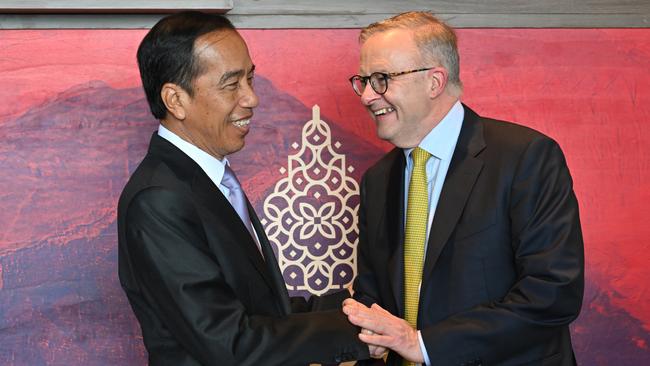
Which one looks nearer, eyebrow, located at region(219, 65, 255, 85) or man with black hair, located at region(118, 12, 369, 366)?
man with black hair, located at region(118, 12, 369, 366)

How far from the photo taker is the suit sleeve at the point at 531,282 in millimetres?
2318

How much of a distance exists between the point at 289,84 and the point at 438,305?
117cm

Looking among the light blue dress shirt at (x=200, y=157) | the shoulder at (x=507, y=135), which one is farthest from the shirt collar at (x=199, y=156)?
the shoulder at (x=507, y=135)

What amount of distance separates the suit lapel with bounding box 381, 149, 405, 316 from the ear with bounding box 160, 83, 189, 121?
643mm

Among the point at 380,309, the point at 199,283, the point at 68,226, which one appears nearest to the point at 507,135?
the point at 380,309

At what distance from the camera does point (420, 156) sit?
2592 mm

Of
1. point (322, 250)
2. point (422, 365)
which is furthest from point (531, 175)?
point (322, 250)

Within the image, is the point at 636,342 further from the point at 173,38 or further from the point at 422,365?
the point at 173,38

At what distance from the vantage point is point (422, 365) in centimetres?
246

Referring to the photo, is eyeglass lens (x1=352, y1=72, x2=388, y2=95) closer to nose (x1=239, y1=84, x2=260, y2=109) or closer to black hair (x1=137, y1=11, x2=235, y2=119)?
nose (x1=239, y1=84, x2=260, y2=109)

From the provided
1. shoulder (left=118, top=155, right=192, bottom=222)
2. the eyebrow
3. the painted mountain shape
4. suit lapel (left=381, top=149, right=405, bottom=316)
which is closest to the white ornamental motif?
the painted mountain shape

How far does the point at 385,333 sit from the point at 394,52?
0.73m

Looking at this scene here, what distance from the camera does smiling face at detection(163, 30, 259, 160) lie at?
92.0 inches

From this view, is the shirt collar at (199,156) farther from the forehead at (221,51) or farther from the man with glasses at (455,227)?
the man with glasses at (455,227)
